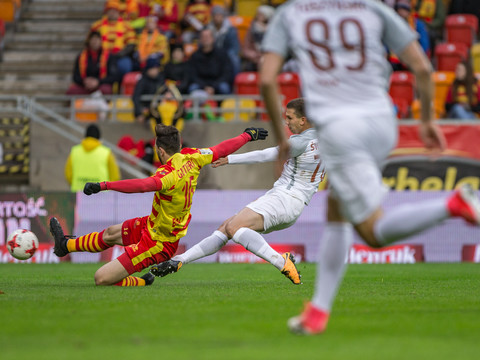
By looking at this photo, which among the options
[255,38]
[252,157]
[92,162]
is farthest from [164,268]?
[255,38]

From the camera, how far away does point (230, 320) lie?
5.85 m

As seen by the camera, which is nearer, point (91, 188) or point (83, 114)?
point (91, 188)

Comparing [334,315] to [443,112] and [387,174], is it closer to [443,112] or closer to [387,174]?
A: [387,174]

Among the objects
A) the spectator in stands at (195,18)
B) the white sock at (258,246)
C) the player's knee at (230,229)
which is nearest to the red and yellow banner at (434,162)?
the spectator in stands at (195,18)

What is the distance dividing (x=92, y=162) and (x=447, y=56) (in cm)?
830

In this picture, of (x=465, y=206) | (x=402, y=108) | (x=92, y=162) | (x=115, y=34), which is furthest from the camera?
(x=115, y=34)

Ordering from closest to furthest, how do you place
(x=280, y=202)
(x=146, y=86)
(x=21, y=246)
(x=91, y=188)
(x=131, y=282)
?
(x=91, y=188), (x=131, y=282), (x=280, y=202), (x=21, y=246), (x=146, y=86)

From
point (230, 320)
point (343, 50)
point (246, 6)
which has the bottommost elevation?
point (246, 6)

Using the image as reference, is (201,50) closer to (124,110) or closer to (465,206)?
(124,110)

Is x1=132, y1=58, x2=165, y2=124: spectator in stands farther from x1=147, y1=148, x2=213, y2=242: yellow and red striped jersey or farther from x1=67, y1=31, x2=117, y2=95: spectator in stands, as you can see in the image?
x1=147, y1=148, x2=213, y2=242: yellow and red striped jersey

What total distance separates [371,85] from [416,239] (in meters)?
9.98

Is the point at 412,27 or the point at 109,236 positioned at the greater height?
the point at 412,27

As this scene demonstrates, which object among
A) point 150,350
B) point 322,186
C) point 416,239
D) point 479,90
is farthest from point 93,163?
point 150,350

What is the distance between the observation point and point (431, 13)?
19984mm
